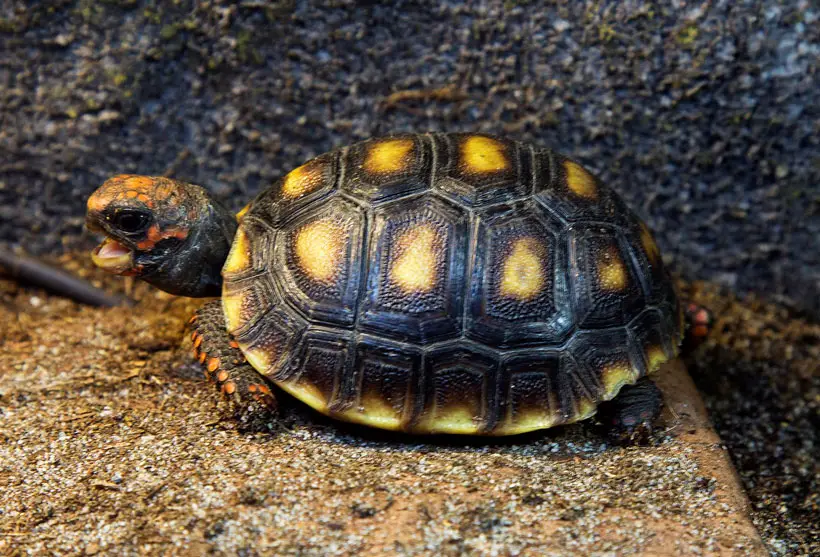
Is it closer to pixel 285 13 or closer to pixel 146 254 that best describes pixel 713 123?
pixel 285 13

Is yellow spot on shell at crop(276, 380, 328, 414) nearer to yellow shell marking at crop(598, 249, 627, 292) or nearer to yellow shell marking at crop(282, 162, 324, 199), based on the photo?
Answer: yellow shell marking at crop(282, 162, 324, 199)

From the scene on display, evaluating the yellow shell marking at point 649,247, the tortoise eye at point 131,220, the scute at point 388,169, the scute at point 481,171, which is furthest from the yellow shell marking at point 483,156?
the tortoise eye at point 131,220

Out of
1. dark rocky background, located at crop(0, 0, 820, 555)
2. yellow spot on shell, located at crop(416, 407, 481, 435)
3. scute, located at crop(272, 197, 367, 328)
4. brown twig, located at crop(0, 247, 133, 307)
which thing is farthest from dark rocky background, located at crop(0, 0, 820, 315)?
yellow spot on shell, located at crop(416, 407, 481, 435)

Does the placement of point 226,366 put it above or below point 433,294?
below

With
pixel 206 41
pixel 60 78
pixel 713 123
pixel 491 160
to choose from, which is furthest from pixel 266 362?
pixel 713 123

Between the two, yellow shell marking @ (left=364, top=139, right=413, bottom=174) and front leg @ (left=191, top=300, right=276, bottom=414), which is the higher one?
yellow shell marking @ (left=364, top=139, right=413, bottom=174)

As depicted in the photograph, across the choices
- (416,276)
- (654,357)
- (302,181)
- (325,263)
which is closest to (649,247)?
(654,357)

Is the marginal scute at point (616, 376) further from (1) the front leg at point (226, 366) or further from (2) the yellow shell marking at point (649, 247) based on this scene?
(1) the front leg at point (226, 366)

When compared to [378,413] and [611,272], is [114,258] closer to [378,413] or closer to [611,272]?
[378,413]
